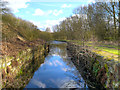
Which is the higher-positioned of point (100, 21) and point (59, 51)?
point (100, 21)

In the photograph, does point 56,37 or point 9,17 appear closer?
point 9,17

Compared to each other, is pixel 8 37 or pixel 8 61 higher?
pixel 8 37

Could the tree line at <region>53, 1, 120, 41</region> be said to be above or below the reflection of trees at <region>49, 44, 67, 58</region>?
above

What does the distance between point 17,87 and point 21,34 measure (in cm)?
785

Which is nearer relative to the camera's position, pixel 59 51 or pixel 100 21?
pixel 100 21

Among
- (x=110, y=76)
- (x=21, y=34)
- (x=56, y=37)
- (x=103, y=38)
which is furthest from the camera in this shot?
(x=56, y=37)

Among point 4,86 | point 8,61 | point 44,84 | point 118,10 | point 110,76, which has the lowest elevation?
point 44,84

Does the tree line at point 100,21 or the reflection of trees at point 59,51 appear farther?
the reflection of trees at point 59,51

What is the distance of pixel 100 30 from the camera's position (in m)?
15.7

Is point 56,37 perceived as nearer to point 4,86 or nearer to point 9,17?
point 9,17

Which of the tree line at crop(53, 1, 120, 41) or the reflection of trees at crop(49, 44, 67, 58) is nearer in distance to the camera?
the tree line at crop(53, 1, 120, 41)

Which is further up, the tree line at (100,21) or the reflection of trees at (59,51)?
→ the tree line at (100,21)

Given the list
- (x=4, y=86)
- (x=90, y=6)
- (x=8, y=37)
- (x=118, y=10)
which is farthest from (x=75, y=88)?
(x=90, y=6)

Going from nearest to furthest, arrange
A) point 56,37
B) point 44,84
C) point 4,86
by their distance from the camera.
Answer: point 4,86 → point 44,84 → point 56,37
